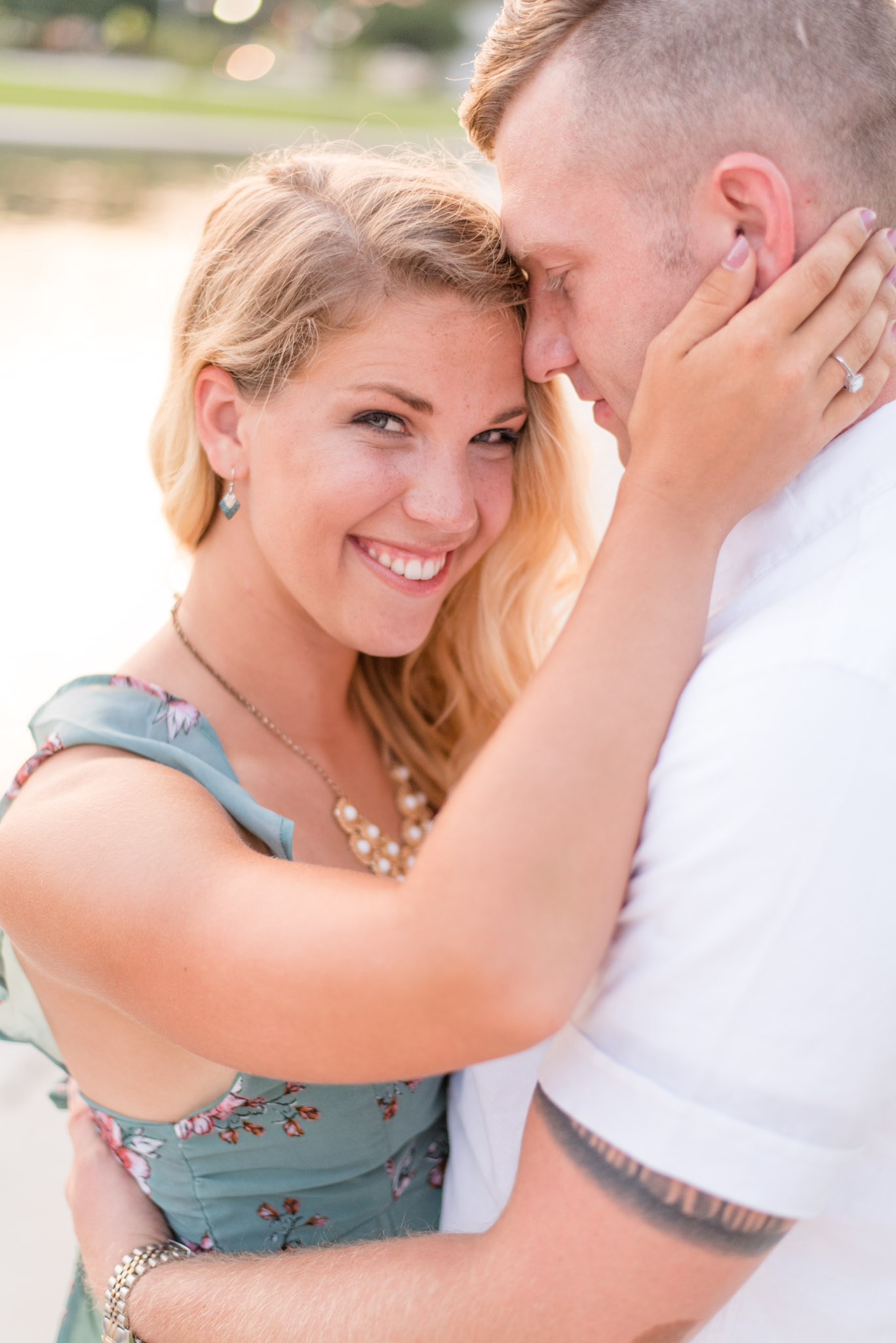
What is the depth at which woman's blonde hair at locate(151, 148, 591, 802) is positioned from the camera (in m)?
1.86

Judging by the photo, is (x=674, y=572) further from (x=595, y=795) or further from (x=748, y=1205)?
(x=748, y=1205)

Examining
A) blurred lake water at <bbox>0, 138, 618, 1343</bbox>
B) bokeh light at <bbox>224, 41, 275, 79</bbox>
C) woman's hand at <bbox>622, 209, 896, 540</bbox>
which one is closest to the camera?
woman's hand at <bbox>622, 209, 896, 540</bbox>

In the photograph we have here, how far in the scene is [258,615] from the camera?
2.06 metres

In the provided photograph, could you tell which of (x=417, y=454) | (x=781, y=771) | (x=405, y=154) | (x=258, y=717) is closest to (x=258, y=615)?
(x=258, y=717)

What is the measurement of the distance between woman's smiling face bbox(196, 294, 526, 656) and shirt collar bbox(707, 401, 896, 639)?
2.13 feet

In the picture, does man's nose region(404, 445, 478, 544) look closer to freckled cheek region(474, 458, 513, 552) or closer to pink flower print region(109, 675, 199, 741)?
freckled cheek region(474, 458, 513, 552)

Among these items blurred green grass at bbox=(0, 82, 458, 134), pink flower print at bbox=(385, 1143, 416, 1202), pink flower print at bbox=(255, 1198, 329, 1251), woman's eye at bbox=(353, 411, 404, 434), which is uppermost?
blurred green grass at bbox=(0, 82, 458, 134)

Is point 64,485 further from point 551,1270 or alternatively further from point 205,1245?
point 551,1270

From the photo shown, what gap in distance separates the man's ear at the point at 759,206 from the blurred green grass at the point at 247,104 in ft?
80.9

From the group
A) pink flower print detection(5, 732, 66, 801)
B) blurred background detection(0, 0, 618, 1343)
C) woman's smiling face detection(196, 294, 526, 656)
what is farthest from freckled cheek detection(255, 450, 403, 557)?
blurred background detection(0, 0, 618, 1343)

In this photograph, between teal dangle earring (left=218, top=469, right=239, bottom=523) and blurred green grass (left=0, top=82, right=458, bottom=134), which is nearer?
teal dangle earring (left=218, top=469, right=239, bottom=523)

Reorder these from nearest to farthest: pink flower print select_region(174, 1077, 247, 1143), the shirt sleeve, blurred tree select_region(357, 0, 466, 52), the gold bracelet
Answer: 1. the shirt sleeve
2. the gold bracelet
3. pink flower print select_region(174, 1077, 247, 1143)
4. blurred tree select_region(357, 0, 466, 52)

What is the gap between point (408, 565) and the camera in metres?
1.95

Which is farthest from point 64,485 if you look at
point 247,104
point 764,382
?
point 247,104
